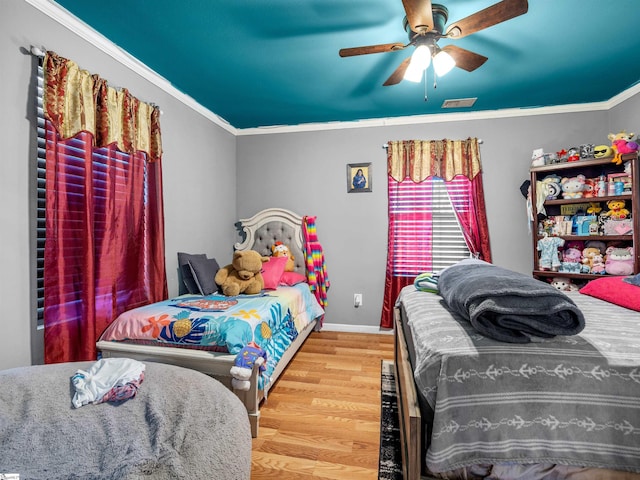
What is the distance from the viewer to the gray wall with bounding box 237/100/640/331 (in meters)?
3.22

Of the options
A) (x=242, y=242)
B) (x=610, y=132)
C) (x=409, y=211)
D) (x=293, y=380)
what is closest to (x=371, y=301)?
(x=409, y=211)

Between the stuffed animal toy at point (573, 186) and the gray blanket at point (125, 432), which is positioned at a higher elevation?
the stuffed animal toy at point (573, 186)

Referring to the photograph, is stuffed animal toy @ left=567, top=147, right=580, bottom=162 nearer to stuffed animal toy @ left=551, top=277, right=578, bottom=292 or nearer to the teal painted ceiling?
the teal painted ceiling

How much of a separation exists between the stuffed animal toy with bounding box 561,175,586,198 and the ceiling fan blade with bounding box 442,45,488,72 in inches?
69.6

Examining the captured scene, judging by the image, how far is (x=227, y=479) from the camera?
93 centimetres

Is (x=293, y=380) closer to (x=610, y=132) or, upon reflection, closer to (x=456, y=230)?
(x=456, y=230)

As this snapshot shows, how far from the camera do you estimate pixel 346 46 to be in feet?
7.05

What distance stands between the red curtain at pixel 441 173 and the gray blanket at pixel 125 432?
252cm

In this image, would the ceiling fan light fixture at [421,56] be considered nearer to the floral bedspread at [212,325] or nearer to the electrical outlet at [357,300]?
the floral bedspread at [212,325]

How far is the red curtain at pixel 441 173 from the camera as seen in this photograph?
3260 mm

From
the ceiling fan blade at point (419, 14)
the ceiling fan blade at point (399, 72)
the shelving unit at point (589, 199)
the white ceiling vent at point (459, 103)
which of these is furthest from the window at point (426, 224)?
the ceiling fan blade at point (419, 14)

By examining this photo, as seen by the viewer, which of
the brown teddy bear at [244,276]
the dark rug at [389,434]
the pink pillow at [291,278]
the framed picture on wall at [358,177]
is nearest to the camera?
the dark rug at [389,434]

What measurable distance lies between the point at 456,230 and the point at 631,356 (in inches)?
97.8

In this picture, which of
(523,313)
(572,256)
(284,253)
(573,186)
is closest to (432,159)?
(573,186)
